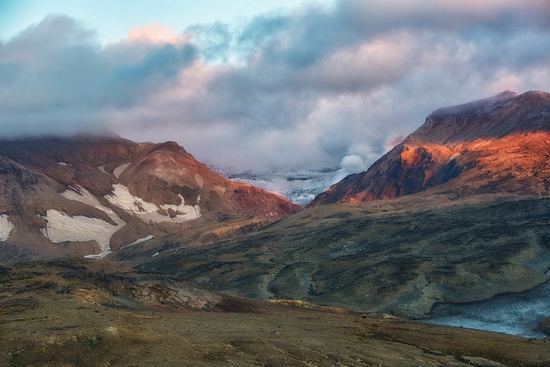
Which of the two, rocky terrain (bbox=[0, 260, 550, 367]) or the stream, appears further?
the stream

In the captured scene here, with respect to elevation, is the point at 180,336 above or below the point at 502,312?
above

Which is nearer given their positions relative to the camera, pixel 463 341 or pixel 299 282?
pixel 463 341

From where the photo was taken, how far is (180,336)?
56.5 m

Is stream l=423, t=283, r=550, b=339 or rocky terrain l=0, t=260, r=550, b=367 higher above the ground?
rocky terrain l=0, t=260, r=550, b=367

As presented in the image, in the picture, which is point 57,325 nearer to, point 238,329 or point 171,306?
point 238,329

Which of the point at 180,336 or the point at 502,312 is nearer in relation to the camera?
the point at 180,336

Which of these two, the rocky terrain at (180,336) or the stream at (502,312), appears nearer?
the rocky terrain at (180,336)

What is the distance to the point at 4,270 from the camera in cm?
10862

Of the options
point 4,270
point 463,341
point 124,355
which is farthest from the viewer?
point 4,270

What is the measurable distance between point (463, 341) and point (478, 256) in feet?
406

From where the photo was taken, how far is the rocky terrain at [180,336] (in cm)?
4922

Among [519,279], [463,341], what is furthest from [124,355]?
[519,279]

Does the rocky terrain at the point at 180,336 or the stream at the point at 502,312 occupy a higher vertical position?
the rocky terrain at the point at 180,336

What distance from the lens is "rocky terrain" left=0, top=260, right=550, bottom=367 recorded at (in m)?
49.2
